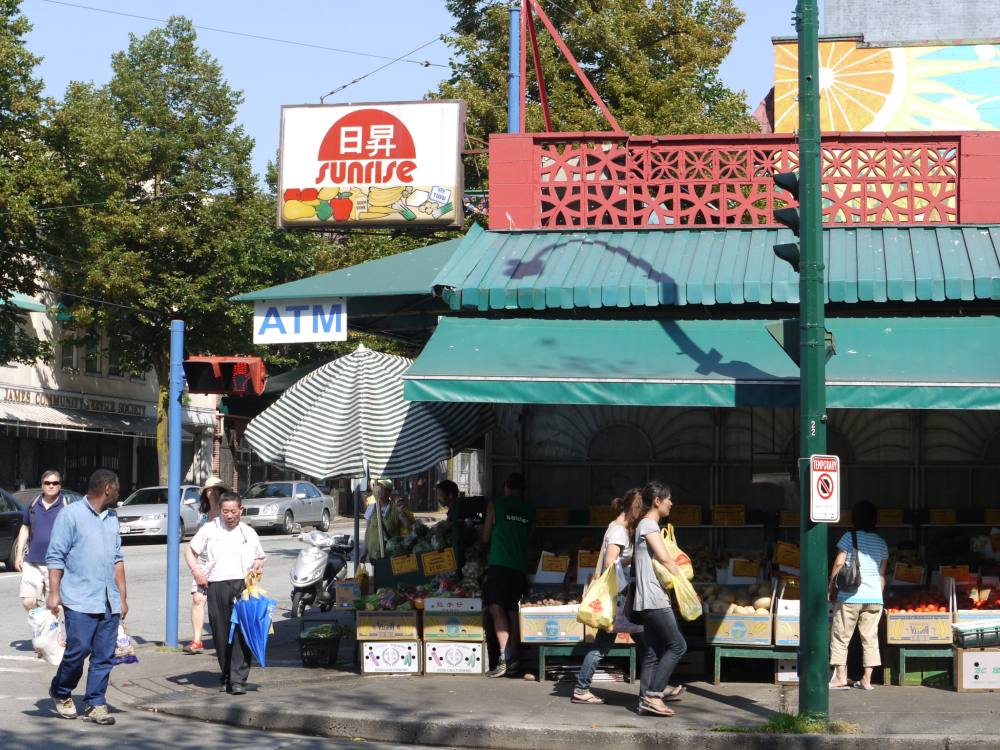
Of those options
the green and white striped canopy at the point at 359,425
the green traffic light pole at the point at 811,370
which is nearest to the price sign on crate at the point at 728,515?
the green and white striped canopy at the point at 359,425

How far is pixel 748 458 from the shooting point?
12305mm

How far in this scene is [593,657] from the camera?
9.89 meters

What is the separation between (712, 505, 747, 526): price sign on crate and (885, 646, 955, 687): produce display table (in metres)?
1.94

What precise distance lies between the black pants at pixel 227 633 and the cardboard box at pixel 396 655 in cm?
120

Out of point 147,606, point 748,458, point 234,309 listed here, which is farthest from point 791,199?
point 234,309

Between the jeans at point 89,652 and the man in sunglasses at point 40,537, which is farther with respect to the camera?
the man in sunglasses at point 40,537

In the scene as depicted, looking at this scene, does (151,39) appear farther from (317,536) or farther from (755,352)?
(755,352)

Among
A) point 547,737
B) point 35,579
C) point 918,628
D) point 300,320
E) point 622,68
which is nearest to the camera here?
point 547,737

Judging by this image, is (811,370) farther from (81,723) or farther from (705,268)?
(81,723)

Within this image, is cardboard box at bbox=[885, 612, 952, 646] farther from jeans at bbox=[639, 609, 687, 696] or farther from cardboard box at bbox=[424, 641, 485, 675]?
cardboard box at bbox=[424, 641, 485, 675]

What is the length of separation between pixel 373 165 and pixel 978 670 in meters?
7.49

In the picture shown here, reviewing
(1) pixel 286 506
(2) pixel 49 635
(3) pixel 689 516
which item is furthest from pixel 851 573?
(1) pixel 286 506

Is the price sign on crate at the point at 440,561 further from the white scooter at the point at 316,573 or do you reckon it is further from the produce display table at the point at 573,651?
the white scooter at the point at 316,573

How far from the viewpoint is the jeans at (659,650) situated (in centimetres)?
933
